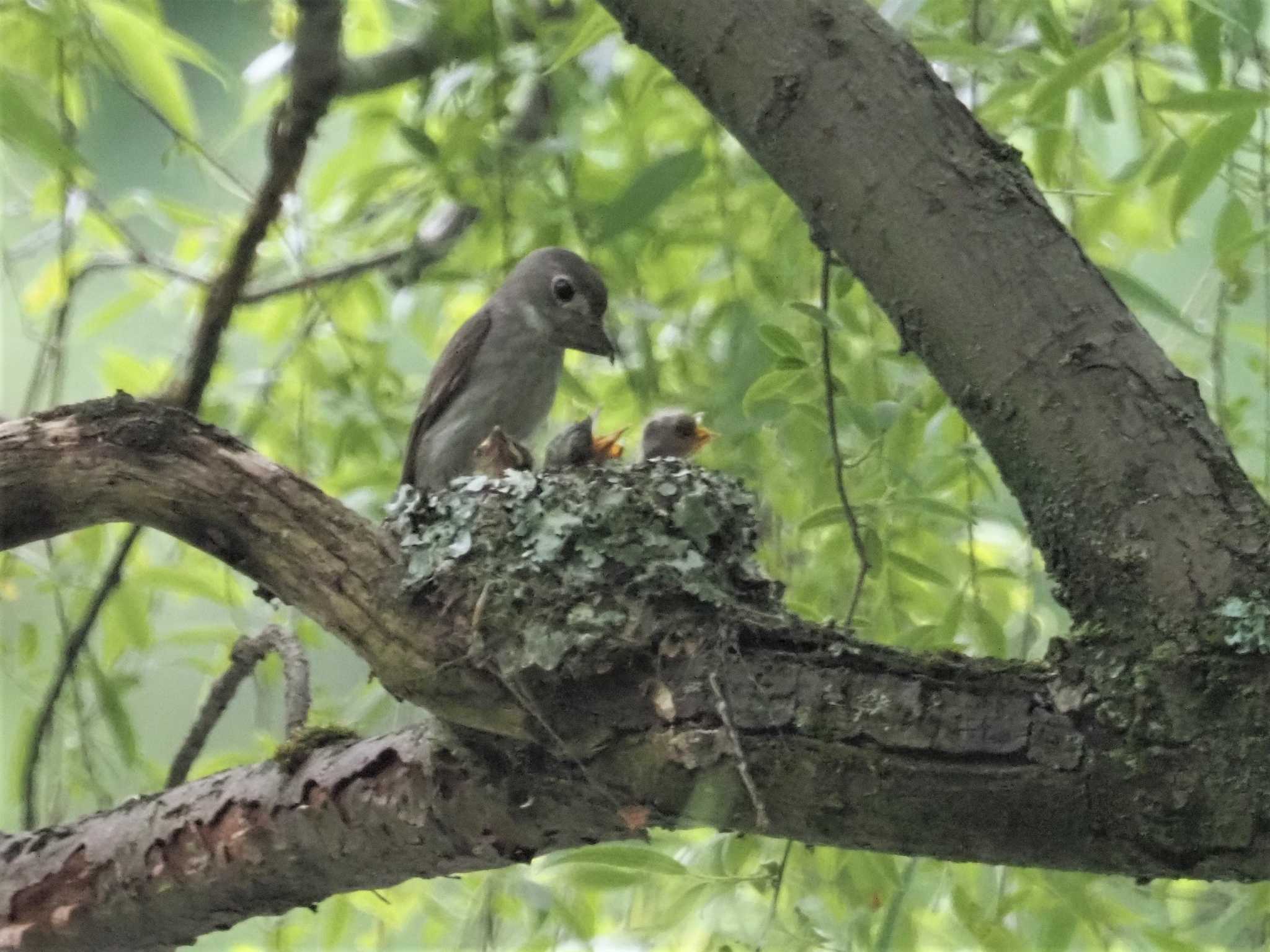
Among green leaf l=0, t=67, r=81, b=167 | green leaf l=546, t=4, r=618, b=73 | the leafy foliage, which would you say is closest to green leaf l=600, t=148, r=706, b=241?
the leafy foliage

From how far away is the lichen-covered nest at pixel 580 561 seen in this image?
43.3 inches

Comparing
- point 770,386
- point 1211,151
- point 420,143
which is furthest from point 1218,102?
point 420,143

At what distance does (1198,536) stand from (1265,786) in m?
0.19

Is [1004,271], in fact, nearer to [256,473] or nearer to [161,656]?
[256,473]

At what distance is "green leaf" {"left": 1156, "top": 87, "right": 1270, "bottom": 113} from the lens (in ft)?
3.76

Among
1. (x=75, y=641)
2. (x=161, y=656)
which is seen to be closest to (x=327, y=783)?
(x=75, y=641)

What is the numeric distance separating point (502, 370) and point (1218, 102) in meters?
1.27

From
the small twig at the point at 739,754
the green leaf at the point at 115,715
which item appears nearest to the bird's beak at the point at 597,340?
the green leaf at the point at 115,715

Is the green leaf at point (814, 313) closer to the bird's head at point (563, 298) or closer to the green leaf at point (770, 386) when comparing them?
the green leaf at point (770, 386)

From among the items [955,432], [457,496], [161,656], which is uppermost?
[161,656]

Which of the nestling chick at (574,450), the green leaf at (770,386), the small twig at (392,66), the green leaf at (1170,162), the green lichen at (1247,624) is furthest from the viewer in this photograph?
the small twig at (392,66)

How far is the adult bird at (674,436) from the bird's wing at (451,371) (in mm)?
542

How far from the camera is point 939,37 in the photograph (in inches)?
56.1

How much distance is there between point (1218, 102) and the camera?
116cm
